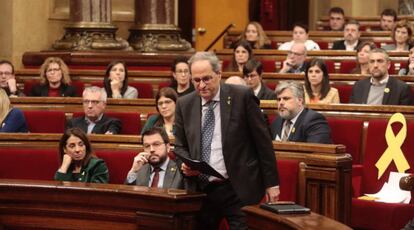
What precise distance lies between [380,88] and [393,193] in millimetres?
1763

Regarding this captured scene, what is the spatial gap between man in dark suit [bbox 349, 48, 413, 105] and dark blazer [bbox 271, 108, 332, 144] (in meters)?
1.38

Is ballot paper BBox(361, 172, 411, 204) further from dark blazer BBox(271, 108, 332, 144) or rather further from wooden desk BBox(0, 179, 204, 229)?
wooden desk BBox(0, 179, 204, 229)

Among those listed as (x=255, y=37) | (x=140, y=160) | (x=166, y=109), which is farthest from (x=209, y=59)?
(x=255, y=37)

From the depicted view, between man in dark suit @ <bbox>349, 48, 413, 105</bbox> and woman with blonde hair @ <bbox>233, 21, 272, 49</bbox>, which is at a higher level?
woman with blonde hair @ <bbox>233, 21, 272, 49</bbox>

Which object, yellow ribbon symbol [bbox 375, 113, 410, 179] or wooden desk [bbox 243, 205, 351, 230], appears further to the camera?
yellow ribbon symbol [bbox 375, 113, 410, 179]

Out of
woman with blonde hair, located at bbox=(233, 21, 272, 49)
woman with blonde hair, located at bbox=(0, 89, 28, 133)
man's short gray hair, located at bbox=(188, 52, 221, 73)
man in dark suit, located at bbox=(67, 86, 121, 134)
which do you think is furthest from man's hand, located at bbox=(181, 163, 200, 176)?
woman with blonde hair, located at bbox=(233, 21, 272, 49)

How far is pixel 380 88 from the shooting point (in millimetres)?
7992

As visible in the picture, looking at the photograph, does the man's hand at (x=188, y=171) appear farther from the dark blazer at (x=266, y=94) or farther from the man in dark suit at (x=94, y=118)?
the dark blazer at (x=266, y=94)

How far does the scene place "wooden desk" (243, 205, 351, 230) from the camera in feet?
12.4

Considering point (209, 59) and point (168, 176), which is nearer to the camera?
point (209, 59)

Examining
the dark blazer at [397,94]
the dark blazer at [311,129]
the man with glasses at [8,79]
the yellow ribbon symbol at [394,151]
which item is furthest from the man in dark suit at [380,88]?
the man with glasses at [8,79]

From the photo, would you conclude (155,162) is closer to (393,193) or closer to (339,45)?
(393,193)

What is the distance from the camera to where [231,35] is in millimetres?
13336

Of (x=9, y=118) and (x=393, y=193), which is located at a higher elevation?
(x=9, y=118)
